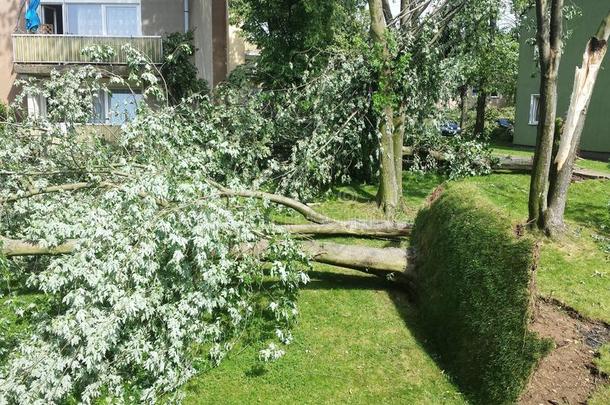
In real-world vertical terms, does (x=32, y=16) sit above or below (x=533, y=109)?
above

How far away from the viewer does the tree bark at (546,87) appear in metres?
6.53

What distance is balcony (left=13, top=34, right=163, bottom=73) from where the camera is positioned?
1719 centimetres

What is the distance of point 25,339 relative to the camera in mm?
4785

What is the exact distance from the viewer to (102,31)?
17.9 m

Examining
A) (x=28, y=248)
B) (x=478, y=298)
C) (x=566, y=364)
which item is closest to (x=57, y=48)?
(x=28, y=248)

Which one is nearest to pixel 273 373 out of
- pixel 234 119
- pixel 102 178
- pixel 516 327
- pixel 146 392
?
pixel 146 392

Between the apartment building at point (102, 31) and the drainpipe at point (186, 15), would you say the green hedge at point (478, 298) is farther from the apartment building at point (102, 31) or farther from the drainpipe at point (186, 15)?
the drainpipe at point (186, 15)

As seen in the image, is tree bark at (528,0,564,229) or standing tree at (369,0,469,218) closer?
tree bark at (528,0,564,229)

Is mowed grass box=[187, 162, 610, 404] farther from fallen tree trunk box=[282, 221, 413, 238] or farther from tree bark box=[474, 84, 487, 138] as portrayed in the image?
tree bark box=[474, 84, 487, 138]

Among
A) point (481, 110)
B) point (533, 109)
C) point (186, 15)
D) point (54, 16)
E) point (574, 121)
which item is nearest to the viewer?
point (574, 121)

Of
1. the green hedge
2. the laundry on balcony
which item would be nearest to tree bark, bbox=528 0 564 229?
the green hedge

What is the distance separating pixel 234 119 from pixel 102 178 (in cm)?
332

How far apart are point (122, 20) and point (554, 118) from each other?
15.3 metres

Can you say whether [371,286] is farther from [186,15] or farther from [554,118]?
[186,15]
